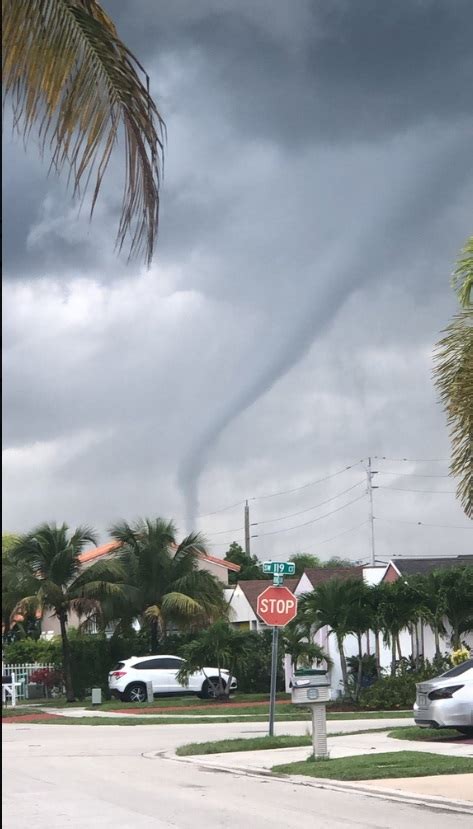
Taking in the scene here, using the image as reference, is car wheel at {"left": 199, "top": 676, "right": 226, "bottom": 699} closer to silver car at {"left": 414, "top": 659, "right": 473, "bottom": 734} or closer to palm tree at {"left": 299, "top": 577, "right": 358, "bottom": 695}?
palm tree at {"left": 299, "top": 577, "right": 358, "bottom": 695}

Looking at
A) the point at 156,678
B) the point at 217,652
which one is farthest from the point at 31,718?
the point at 217,652

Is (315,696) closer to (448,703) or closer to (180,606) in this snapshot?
(448,703)

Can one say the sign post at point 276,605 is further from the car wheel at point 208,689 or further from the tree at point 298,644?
the car wheel at point 208,689

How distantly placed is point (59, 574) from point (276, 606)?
809 inches

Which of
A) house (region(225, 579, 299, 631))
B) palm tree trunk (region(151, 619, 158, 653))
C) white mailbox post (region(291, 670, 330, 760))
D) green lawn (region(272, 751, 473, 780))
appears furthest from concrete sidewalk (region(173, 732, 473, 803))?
house (region(225, 579, 299, 631))

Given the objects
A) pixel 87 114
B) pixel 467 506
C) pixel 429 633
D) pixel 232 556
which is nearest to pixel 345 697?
pixel 429 633

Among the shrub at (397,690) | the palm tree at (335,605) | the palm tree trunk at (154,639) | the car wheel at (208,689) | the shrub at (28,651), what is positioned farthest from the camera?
the shrub at (28,651)

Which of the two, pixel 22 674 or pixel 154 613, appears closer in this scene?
pixel 154 613

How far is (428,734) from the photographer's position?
2141 centimetres

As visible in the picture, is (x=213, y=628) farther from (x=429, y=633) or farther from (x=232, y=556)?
(x=232, y=556)

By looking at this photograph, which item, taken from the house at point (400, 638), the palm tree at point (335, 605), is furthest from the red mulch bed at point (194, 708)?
the palm tree at point (335, 605)

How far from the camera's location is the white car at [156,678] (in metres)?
38.1

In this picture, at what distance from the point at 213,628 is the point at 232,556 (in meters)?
59.0

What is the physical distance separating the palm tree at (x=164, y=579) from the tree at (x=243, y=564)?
42.3 meters
